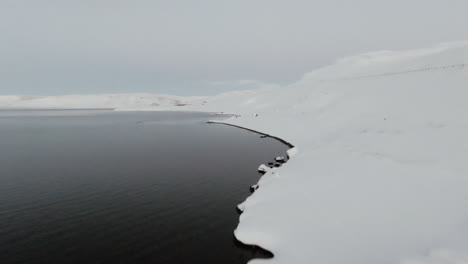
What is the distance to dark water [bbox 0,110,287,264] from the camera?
14.8m

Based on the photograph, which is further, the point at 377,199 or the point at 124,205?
the point at 124,205

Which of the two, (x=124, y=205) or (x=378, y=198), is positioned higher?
(x=378, y=198)

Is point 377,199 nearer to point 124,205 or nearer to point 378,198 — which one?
point 378,198

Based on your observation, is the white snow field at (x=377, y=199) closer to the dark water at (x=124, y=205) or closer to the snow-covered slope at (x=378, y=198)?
the snow-covered slope at (x=378, y=198)

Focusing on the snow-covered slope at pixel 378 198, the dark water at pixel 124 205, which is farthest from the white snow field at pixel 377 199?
the dark water at pixel 124 205

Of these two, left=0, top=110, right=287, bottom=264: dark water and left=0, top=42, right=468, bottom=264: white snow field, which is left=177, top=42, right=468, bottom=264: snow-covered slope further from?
left=0, top=110, right=287, bottom=264: dark water

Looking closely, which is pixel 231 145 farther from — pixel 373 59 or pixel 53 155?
pixel 373 59

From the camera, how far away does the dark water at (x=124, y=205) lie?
1475 centimetres

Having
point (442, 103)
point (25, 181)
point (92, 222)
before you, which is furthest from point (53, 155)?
point (442, 103)

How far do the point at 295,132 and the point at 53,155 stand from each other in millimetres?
41385

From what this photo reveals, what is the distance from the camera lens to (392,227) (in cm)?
1427

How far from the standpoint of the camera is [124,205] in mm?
20891

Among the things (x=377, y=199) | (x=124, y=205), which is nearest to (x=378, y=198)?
(x=377, y=199)

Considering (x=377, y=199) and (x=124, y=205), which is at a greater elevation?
(x=377, y=199)
